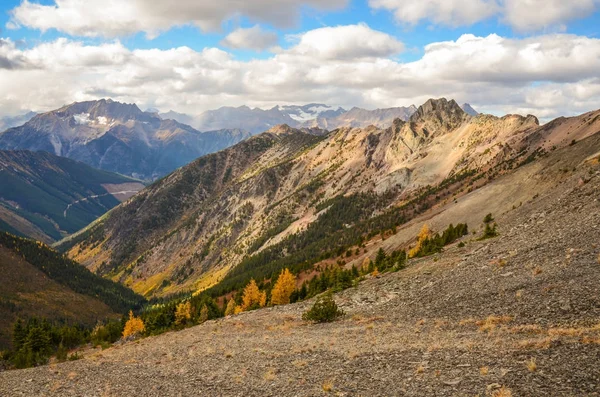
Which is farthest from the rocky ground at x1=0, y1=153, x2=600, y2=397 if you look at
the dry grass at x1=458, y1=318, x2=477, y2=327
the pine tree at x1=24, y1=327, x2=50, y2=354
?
the pine tree at x1=24, y1=327, x2=50, y2=354

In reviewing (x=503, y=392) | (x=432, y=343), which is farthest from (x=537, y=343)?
(x=432, y=343)

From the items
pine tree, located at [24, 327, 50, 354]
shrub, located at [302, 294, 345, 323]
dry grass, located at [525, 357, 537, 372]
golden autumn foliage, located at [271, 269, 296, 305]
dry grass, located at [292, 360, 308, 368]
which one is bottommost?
pine tree, located at [24, 327, 50, 354]

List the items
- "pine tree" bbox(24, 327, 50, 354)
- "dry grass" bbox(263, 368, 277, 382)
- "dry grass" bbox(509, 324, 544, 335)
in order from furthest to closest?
"pine tree" bbox(24, 327, 50, 354) → "dry grass" bbox(263, 368, 277, 382) → "dry grass" bbox(509, 324, 544, 335)

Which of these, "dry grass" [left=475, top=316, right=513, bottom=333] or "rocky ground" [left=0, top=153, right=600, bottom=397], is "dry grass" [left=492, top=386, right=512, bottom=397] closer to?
"rocky ground" [left=0, top=153, right=600, bottom=397]

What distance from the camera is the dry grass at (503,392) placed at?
16.3 m

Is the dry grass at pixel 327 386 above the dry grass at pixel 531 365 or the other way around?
the other way around

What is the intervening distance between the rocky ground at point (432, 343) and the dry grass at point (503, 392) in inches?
1.7

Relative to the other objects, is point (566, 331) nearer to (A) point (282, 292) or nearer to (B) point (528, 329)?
(B) point (528, 329)

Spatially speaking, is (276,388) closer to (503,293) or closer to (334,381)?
(334,381)

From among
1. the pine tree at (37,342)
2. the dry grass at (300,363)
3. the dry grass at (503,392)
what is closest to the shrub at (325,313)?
the dry grass at (300,363)

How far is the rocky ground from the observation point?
19641 millimetres

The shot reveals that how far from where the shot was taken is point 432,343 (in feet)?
89.8

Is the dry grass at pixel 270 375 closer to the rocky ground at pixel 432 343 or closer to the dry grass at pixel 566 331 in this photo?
the rocky ground at pixel 432 343

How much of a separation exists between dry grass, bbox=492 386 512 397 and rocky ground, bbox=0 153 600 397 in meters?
0.04
